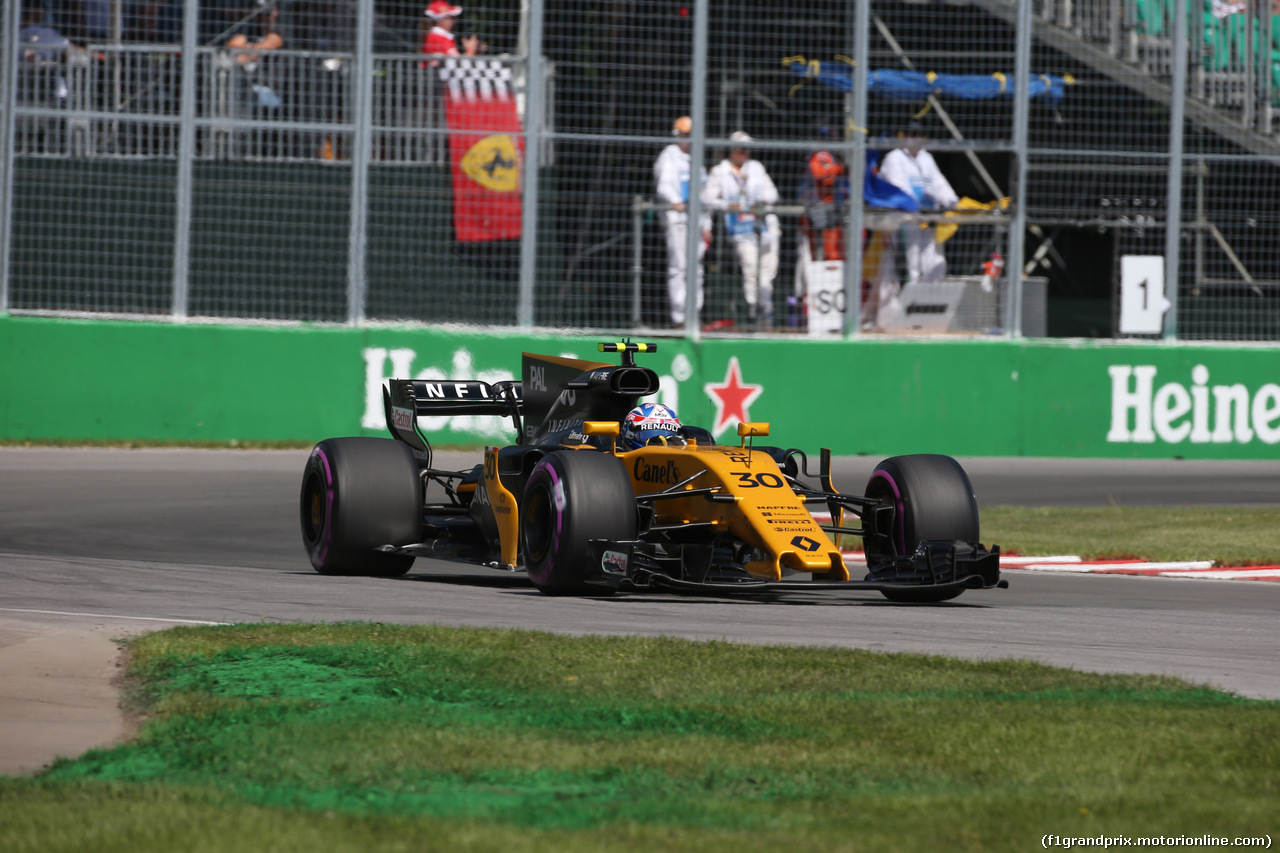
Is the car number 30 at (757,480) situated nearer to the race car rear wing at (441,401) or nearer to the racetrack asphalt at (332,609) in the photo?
the racetrack asphalt at (332,609)

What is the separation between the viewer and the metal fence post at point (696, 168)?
1898 cm

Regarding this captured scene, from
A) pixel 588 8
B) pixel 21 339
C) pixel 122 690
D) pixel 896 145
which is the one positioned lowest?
pixel 122 690

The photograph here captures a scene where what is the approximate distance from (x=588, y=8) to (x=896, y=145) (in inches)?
146

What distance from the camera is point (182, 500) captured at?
45.1ft

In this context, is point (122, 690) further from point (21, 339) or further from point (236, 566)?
point (21, 339)

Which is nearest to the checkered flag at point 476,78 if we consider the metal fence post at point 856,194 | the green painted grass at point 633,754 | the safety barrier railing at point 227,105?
the safety barrier railing at point 227,105

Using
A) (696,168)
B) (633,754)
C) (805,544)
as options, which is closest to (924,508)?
(805,544)

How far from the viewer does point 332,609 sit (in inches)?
331

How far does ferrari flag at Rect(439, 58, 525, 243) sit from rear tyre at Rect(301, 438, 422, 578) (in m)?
8.78

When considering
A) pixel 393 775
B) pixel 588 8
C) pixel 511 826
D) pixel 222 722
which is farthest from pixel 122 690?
pixel 588 8

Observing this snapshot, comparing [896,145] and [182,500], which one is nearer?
[182,500]

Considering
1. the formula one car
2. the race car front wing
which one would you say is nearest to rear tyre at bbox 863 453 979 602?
the formula one car

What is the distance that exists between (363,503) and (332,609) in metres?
1.60

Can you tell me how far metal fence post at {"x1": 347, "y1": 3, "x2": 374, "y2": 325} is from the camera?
18.5m
